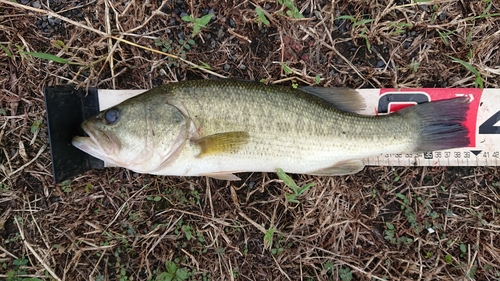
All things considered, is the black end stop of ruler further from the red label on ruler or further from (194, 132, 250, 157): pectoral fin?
the red label on ruler

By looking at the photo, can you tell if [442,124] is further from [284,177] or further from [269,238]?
[269,238]

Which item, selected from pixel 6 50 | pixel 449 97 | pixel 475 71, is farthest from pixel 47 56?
pixel 475 71

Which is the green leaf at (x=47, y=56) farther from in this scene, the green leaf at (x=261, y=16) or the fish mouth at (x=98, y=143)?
the green leaf at (x=261, y=16)

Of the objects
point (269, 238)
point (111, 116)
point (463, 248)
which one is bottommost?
point (463, 248)

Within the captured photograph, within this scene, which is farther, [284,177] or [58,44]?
[58,44]

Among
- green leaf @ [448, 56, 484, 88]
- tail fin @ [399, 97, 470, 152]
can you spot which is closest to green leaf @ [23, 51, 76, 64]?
tail fin @ [399, 97, 470, 152]

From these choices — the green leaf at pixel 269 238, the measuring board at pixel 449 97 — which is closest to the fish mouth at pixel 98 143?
the measuring board at pixel 449 97
